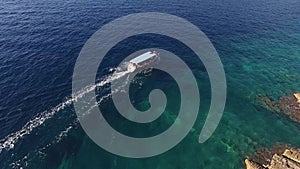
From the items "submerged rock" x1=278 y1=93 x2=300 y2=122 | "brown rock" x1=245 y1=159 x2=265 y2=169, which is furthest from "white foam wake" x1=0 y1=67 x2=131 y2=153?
"submerged rock" x1=278 y1=93 x2=300 y2=122

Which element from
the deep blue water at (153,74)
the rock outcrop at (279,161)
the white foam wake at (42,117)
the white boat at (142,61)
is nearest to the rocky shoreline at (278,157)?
the rock outcrop at (279,161)

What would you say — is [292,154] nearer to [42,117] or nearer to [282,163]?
[282,163]

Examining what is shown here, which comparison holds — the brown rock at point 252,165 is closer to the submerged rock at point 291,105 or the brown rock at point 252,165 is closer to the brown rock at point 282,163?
the brown rock at point 282,163

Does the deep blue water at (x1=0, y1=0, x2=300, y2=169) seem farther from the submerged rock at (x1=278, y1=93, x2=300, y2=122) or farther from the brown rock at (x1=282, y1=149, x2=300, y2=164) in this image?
the brown rock at (x1=282, y1=149, x2=300, y2=164)

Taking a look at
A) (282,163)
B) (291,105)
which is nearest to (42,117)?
(282,163)

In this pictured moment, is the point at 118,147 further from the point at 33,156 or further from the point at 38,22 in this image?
the point at 38,22

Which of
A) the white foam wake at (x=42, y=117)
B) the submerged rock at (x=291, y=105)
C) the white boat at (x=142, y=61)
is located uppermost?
the white boat at (x=142, y=61)

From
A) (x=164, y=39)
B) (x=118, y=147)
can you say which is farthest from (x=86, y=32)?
(x=118, y=147)
